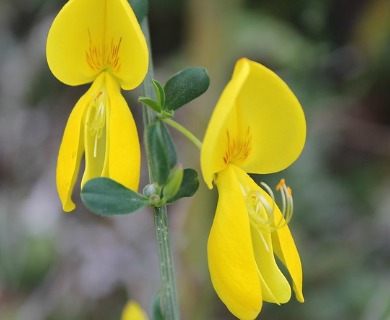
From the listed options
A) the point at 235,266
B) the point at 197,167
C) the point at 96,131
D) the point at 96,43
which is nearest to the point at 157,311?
the point at 235,266

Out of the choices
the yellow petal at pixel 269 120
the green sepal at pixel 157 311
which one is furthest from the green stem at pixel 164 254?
the yellow petal at pixel 269 120

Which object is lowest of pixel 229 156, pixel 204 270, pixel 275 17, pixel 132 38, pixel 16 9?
pixel 204 270

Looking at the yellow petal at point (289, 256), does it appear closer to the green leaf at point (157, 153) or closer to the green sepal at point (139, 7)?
the green leaf at point (157, 153)

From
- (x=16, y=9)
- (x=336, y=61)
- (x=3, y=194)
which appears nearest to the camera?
(x=3, y=194)

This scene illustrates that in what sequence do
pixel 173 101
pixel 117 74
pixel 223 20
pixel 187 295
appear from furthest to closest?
pixel 223 20
pixel 187 295
pixel 117 74
pixel 173 101

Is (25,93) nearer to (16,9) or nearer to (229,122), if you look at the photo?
(16,9)

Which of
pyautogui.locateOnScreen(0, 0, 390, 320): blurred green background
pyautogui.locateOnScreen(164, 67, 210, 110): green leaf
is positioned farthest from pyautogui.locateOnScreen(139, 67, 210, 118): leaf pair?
pyautogui.locateOnScreen(0, 0, 390, 320): blurred green background

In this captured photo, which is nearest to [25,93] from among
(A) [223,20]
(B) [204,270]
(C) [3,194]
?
(C) [3,194]
